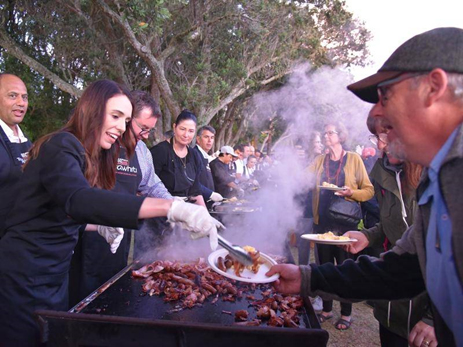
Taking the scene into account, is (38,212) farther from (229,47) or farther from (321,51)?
(321,51)

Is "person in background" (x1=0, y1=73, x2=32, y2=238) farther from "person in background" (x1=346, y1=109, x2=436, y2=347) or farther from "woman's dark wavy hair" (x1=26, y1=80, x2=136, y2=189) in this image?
"person in background" (x1=346, y1=109, x2=436, y2=347)

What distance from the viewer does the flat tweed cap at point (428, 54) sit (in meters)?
1.17

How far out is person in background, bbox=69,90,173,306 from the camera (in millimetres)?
3197

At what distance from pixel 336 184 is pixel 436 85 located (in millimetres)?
3841

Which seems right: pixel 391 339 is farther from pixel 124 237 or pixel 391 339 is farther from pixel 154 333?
pixel 124 237

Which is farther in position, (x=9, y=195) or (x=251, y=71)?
(x=251, y=71)

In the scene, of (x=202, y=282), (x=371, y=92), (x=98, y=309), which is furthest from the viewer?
(x=202, y=282)

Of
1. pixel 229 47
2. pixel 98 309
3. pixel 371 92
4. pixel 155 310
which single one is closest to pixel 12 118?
pixel 98 309

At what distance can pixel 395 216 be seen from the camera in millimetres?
2703

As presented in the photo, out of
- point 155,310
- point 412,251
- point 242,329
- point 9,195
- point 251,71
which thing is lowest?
point 155,310

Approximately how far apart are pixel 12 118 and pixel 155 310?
2791mm

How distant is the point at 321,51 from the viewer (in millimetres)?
16547

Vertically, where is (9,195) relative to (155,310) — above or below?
above

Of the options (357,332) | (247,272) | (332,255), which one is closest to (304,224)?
(332,255)
